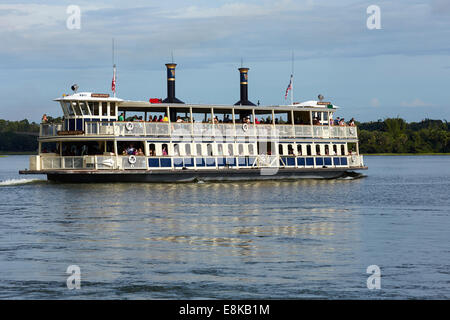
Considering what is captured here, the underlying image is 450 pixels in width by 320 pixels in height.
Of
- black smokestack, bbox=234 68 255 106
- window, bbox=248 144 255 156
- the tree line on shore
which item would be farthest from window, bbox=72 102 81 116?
the tree line on shore

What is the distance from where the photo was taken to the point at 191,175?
51.7 metres

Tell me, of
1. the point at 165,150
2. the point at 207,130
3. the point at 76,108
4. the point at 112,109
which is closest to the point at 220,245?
the point at 76,108

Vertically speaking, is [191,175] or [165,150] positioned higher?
[165,150]

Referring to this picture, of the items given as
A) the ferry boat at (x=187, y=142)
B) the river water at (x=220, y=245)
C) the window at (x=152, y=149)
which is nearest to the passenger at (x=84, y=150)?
the ferry boat at (x=187, y=142)

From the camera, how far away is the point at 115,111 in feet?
165

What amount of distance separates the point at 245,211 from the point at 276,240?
32.1 feet

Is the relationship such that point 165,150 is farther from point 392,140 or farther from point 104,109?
point 392,140

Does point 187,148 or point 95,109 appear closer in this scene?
point 95,109

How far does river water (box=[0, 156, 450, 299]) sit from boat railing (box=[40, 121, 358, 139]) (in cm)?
681

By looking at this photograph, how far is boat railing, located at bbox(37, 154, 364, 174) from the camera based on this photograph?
4806 cm

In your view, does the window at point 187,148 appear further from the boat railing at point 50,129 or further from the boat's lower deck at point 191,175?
the boat railing at point 50,129

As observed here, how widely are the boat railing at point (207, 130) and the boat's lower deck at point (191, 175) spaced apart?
2.53m

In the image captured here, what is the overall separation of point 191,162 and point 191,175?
0.89 m
